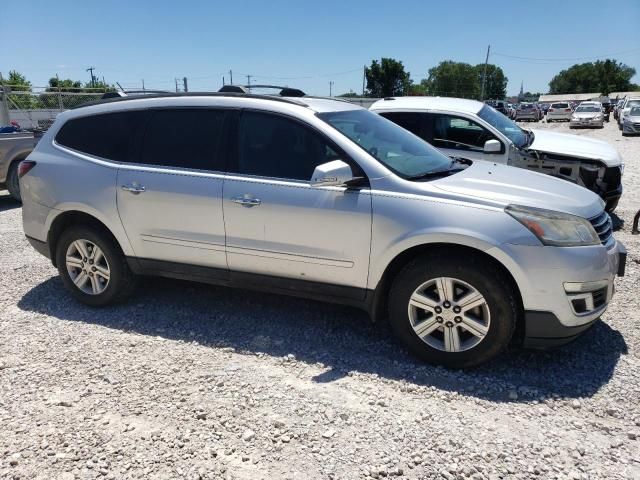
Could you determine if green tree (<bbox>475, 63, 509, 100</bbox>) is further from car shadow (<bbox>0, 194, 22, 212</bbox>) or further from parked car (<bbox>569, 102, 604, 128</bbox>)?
car shadow (<bbox>0, 194, 22, 212</bbox>)

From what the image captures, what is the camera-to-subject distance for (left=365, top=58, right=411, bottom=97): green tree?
6488cm

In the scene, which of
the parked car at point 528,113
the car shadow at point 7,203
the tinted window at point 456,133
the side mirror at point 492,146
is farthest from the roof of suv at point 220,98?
the parked car at point 528,113

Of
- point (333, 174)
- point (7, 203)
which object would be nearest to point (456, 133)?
point (333, 174)

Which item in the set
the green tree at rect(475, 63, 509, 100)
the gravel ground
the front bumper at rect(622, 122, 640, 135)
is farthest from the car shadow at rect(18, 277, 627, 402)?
the green tree at rect(475, 63, 509, 100)

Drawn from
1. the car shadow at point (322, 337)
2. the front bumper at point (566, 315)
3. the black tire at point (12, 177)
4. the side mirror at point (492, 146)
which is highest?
the side mirror at point (492, 146)

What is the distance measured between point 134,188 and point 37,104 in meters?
19.6

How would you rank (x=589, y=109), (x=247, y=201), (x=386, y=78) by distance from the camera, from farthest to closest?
(x=386, y=78), (x=589, y=109), (x=247, y=201)

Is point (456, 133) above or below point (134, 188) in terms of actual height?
above

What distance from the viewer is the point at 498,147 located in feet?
21.3

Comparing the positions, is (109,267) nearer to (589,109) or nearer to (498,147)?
(498,147)

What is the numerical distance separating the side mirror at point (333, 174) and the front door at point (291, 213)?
114mm

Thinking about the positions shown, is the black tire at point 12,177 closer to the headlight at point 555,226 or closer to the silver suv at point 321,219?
the silver suv at point 321,219

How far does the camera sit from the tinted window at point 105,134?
420 centimetres

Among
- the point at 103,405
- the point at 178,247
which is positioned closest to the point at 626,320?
the point at 178,247
